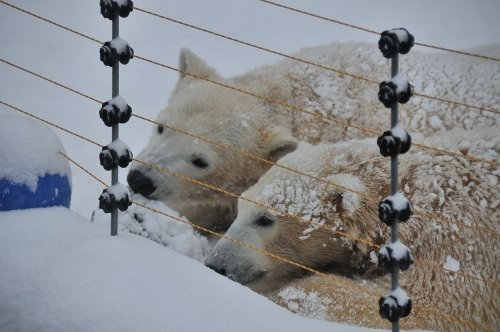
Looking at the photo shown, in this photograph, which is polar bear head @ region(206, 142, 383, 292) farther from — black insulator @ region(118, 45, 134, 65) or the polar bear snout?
black insulator @ region(118, 45, 134, 65)

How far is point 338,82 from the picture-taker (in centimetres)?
595

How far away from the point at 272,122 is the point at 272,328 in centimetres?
369

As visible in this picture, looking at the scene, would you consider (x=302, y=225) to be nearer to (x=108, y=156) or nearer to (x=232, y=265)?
(x=232, y=265)

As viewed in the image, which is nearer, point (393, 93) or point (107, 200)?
point (393, 93)

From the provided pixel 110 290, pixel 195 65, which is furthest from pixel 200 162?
pixel 110 290

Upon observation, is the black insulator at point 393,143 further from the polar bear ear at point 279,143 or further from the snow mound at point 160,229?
the polar bear ear at point 279,143

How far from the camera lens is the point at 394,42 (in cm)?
209

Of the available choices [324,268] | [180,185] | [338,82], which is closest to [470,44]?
[338,82]

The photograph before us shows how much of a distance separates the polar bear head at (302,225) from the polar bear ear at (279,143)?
924 mm

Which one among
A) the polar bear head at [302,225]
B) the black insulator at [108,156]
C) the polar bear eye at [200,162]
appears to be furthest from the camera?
the polar bear eye at [200,162]

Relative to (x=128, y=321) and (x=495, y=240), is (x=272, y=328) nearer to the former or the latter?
(x=128, y=321)

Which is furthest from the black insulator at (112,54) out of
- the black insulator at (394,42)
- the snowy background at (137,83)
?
the black insulator at (394,42)

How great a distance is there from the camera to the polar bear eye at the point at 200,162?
559 cm

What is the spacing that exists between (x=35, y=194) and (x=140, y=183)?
2.70 metres
